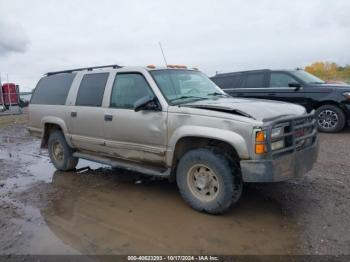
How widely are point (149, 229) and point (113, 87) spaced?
2476 mm

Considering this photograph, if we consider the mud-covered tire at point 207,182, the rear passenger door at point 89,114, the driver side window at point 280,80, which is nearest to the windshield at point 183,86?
the mud-covered tire at point 207,182

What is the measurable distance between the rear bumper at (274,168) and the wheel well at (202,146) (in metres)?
0.34

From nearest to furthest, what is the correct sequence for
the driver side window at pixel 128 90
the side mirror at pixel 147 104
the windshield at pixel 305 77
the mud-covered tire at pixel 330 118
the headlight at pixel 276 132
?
1. the headlight at pixel 276 132
2. the side mirror at pixel 147 104
3. the driver side window at pixel 128 90
4. the mud-covered tire at pixel 330 118
5. the windshield at pixel 305 77

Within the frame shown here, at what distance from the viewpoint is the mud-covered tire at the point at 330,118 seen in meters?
9.04

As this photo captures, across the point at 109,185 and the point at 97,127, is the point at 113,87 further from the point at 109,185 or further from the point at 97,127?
the point at 109,185

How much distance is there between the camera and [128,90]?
534 centimetres

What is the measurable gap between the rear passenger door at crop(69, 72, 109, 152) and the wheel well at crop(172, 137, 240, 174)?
5.15ft

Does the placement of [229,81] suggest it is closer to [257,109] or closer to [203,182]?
[257,109]

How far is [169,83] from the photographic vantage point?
5.11m

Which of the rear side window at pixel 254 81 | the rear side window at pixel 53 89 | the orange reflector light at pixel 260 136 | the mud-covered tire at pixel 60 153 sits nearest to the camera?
the orange reflector light at pixel 260 136

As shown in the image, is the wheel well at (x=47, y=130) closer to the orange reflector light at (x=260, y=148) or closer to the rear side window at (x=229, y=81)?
the orange reflector light at (x=260, y=148)

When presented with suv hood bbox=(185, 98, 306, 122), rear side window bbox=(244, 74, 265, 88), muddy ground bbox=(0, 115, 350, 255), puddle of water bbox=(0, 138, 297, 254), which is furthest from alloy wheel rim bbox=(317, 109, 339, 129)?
puddle of water bbox=(0, 138, 297, 254)

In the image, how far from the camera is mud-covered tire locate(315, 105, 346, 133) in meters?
9.04

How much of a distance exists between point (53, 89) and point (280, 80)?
6.39 m
